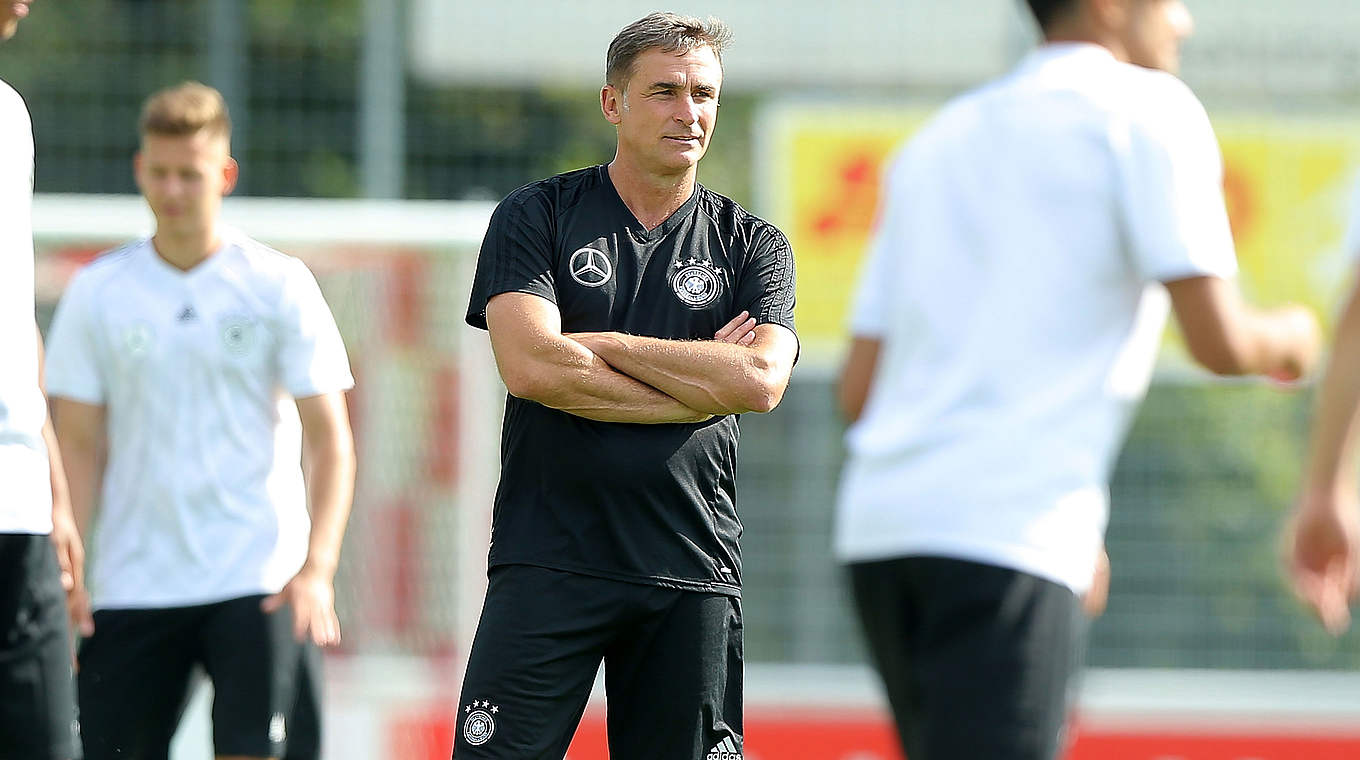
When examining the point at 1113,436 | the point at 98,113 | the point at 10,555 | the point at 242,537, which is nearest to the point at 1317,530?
the point at 1113,436

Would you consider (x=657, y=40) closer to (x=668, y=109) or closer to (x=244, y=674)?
(x=668, y=109)

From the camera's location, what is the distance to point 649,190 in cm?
396

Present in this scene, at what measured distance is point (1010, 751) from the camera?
2543 mm

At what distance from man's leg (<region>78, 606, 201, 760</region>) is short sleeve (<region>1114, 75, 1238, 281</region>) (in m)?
3.01

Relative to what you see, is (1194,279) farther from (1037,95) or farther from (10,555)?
(10,555)

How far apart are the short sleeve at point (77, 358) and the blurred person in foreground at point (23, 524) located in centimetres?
147

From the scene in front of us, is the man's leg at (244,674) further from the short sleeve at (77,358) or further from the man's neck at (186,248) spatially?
the man's neck at (186,248)

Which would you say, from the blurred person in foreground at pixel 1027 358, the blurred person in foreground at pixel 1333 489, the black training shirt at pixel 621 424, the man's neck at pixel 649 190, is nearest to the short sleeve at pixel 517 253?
the black training shirt at pixel 621 424

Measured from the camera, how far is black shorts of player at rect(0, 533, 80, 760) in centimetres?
339

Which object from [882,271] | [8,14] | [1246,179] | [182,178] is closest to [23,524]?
[8,14]

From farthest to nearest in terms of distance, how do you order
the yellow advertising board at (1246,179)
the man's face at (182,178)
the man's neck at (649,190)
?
the yellow advertising board at (1246,179), the man's face at (182,178), the man's neck at (649,190)

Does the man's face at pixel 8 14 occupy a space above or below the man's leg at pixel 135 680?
above

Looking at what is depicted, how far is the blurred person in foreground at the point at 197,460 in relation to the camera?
4805mm

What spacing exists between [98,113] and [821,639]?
3.80 metres
